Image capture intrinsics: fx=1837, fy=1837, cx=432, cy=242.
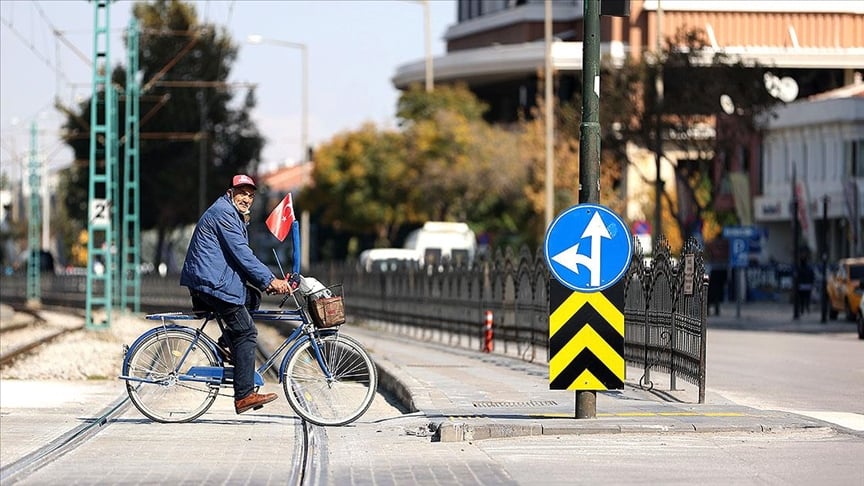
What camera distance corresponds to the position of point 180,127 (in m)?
81.7

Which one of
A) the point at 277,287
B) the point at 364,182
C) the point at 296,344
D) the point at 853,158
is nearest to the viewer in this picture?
the point at 277,287

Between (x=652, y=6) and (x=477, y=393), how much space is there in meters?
64.5

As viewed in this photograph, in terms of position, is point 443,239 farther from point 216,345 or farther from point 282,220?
point 282,220

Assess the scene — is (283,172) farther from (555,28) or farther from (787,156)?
(787,156)

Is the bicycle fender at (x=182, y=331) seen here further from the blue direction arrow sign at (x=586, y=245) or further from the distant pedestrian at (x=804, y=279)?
the distant pedestrian at (x=804, y=279)

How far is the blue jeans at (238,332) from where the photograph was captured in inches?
542

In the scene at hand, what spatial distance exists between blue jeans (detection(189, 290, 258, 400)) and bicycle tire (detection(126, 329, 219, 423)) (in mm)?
304

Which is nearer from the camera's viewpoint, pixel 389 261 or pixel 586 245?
pixel 586 245

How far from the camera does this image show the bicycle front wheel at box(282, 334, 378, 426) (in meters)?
13.9

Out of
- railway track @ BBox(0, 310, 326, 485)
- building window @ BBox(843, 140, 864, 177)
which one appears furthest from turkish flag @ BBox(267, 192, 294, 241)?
building window @ BBox(843, 140, 864, 177)

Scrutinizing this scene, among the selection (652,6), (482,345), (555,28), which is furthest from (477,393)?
(555,28)

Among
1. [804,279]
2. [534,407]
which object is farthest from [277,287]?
[804,279]

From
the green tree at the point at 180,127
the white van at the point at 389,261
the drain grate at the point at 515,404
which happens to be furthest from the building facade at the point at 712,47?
the drain grate at the point at 515,404

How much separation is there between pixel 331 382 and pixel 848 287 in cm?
3104
